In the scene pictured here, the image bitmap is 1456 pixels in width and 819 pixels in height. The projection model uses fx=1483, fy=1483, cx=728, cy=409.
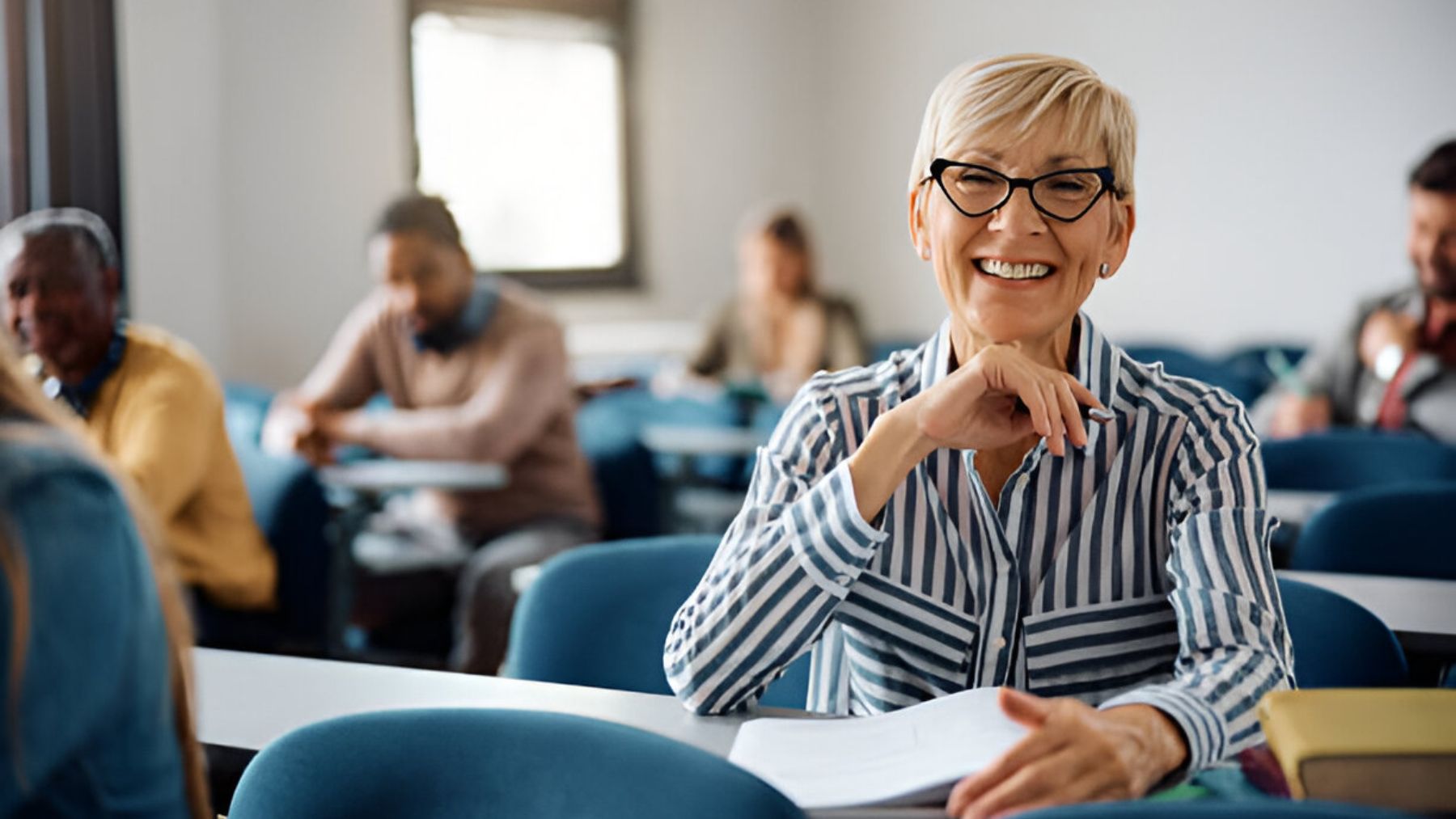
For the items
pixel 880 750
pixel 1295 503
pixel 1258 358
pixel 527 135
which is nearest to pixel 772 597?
pixel 880 750

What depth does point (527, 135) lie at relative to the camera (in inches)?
244

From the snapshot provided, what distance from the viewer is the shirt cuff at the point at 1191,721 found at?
122 centimetres

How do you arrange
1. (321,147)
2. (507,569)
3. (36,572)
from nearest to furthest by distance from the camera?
(36,572) < (507,569) < (321,147)

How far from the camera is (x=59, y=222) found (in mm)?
→ 2471

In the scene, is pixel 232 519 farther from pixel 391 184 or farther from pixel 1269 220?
pixel 1269 220

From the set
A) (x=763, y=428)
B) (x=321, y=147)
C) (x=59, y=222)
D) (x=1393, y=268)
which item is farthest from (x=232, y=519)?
(x=1393, y=268)

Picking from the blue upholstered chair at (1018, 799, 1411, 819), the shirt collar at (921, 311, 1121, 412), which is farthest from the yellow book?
the shirt collar at (921, 311, 1121, 412)

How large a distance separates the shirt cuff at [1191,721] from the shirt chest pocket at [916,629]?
0.25m

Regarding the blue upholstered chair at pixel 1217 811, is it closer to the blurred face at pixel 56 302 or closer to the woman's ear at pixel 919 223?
the woman's ear at pixel 919 223

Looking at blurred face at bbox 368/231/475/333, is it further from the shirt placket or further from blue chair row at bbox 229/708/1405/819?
blue chair row at bbox 229/708/1405/819

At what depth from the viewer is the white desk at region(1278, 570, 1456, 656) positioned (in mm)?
1802

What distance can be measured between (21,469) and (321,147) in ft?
15.7

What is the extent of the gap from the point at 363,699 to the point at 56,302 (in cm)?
122

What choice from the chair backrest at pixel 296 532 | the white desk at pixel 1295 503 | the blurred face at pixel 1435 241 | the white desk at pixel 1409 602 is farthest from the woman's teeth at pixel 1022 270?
the blurred face at pixel 1435 241
